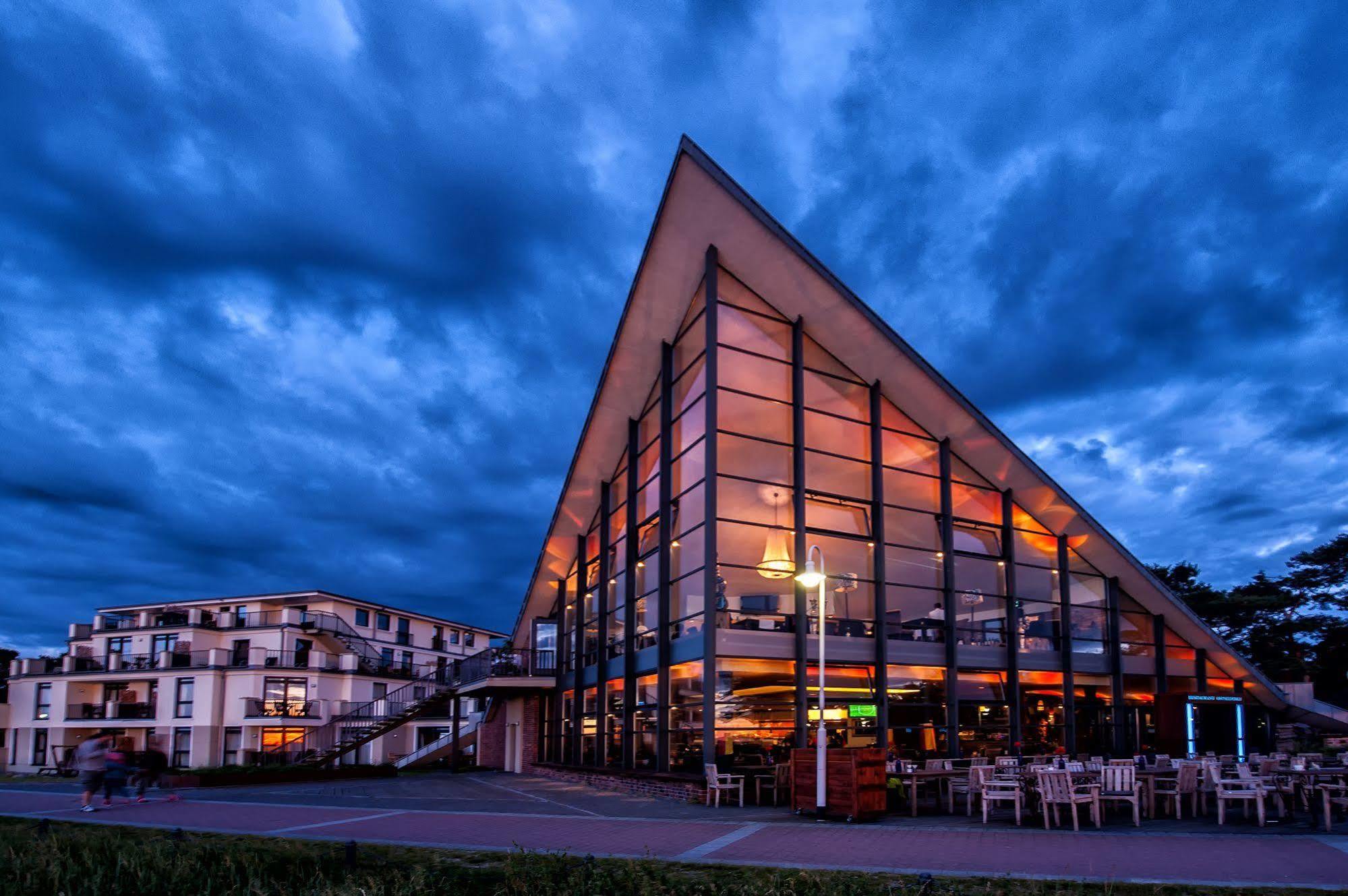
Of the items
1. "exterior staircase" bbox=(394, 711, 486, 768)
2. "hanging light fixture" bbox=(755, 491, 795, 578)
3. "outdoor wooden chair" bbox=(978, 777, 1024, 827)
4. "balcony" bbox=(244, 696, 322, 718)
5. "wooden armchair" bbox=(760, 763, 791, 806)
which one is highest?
"hanging light fixture" bbox=(755, 491, 795, 578)

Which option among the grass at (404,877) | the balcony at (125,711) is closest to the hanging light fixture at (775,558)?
the grass at (404,877)

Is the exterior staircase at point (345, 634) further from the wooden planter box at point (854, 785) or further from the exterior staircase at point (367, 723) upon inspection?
the wooden planter box at point (854, 785)

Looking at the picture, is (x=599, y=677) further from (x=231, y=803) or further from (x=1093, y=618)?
(x=1093, y=618)

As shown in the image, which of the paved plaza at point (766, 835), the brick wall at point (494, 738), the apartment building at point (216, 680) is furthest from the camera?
the apartment building at point (216, 680)

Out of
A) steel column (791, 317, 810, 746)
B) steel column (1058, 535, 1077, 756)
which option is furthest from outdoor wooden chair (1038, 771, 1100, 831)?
steel column (1058, 535, 1077, 756)

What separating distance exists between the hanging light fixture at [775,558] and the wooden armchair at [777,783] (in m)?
4.08

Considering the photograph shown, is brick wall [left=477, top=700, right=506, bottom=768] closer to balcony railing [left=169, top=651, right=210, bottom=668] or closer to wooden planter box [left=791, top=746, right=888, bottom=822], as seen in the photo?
balcony railing [left=169, top=651, right=210, bottom=668]

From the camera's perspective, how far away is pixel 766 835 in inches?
550

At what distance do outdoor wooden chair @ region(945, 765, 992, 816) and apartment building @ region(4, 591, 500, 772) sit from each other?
29524 mm

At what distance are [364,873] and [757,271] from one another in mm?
15820

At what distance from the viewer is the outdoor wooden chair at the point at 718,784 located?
18859mm

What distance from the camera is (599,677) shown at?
89.5ft

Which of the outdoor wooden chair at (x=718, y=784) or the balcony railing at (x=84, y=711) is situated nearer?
the outdoor wooden chair at (x=718, y=784)

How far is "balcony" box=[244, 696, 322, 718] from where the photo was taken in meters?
46.8
